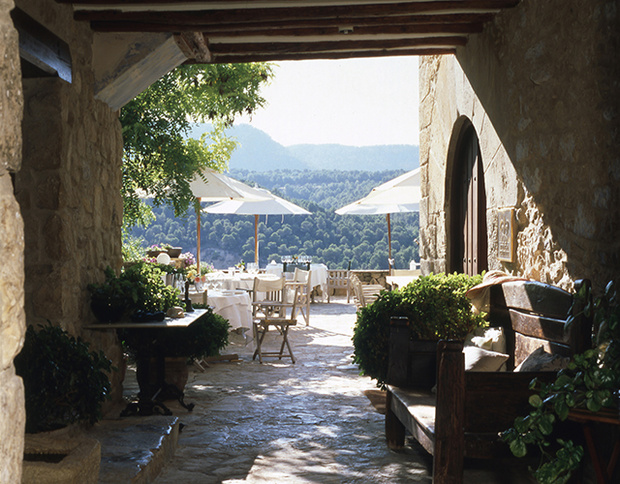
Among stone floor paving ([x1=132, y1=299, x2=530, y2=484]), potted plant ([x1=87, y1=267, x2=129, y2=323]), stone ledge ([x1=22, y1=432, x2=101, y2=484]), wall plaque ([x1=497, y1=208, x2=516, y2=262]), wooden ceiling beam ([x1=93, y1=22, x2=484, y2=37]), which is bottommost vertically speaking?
stone floor paving ([x1=132, y1=299, x2=530, y2=484])

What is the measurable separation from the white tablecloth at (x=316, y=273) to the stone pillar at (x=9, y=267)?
11957 millimetres

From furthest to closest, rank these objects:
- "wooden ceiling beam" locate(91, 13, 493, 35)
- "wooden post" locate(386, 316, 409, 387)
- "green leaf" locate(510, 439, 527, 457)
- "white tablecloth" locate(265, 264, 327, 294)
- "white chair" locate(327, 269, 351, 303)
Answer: "white chair" locate(327, 269, 351, 303), "white tablecloth" locate(265, 264, 327, 294), "wooden ceiling beam" locate(91, 13, 493, 35), "wooden post" locate(386, 316, 409, 387), "green leaf" locate(510, 439, 527, 457)

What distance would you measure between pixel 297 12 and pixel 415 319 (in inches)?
88.6

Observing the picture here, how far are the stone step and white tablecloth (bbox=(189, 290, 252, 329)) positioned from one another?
310 cm

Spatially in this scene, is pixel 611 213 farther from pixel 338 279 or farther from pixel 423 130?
pixel 338 279

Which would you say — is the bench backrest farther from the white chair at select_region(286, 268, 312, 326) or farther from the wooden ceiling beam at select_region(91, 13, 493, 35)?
the white chair at select_region(286, 268, 312, 326)

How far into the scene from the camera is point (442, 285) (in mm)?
4602

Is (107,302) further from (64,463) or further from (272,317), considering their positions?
(272,317)

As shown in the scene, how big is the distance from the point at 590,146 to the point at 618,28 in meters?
0.57

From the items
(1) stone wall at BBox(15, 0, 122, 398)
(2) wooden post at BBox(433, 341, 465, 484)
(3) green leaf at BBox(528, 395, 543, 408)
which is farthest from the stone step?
(3) green leaf at BBox(528, 395, 543, 408)

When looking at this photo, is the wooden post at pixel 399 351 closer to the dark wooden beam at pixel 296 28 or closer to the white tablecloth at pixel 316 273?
the dark wooden beam at pixel 296 28

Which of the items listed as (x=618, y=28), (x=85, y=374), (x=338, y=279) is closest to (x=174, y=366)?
(x=85, y=374)

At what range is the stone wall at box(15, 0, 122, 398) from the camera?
12.5 ft

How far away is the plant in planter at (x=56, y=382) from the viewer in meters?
3.19
